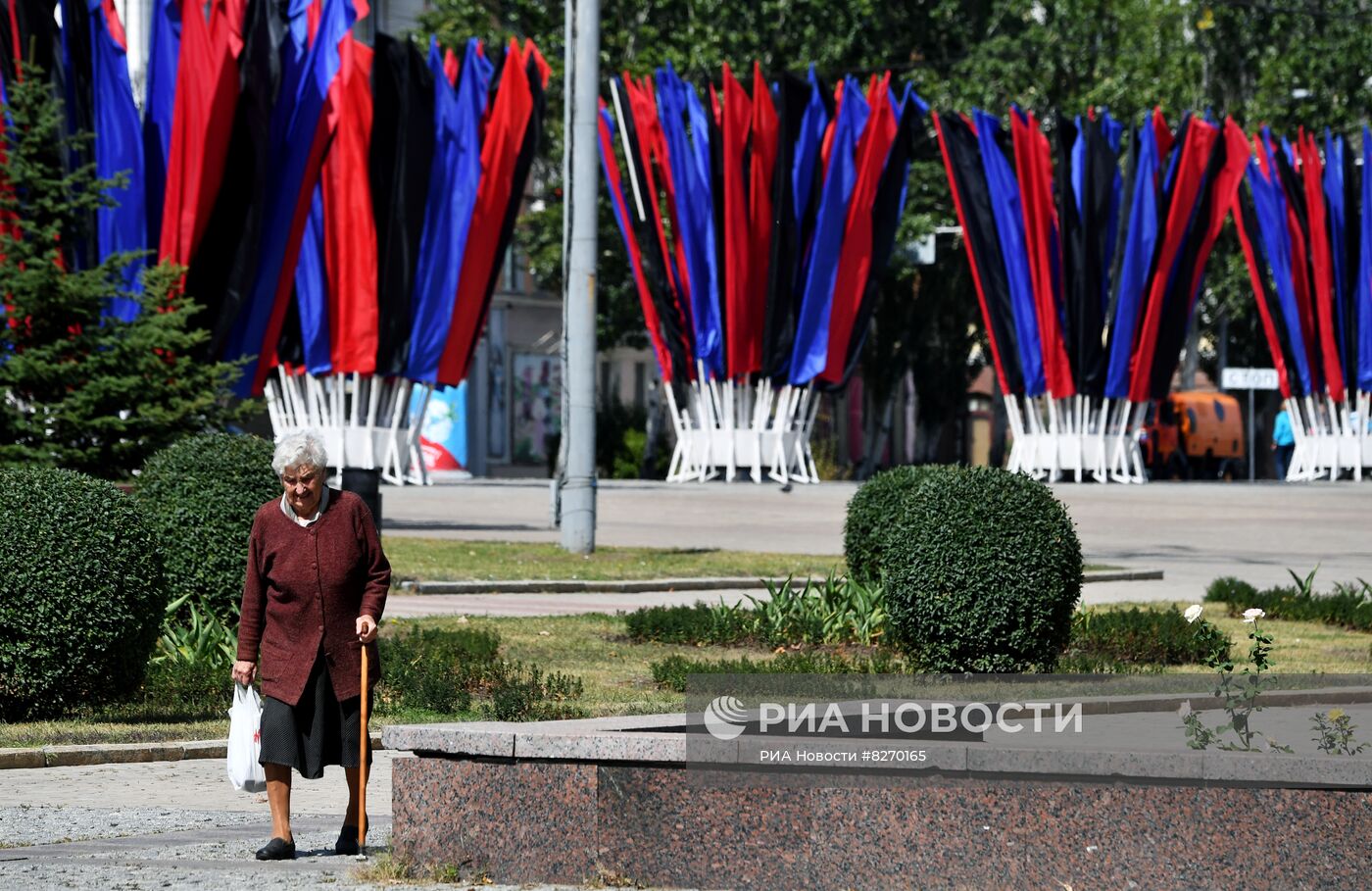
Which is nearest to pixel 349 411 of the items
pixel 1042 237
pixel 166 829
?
pixel 1042 237

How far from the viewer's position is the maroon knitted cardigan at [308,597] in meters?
8.20

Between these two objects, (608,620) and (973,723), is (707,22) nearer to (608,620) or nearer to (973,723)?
(608,620)

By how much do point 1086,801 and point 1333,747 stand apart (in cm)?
83

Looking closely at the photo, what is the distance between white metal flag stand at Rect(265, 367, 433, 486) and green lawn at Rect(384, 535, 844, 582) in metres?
13.1

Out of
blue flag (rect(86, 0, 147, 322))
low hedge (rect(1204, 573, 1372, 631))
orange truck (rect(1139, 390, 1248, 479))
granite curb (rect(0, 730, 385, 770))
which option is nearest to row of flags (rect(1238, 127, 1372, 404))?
orange truck (rect(1139, 390, 1248, 479))

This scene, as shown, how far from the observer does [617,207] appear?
148 ft

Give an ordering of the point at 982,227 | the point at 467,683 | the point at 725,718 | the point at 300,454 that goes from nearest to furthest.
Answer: the point at 725,718 → the point at 300,454 → the point at 467,683 → the point at 982,227

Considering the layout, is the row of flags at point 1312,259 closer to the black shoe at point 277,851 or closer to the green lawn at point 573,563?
the green lawn at point 573,563

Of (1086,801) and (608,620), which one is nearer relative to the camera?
(1086,801)

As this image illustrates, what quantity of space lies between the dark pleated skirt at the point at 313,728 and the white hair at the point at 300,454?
701mm

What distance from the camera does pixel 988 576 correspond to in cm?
1279

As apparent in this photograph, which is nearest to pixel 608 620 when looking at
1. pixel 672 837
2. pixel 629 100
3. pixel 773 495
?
pixel 672 837

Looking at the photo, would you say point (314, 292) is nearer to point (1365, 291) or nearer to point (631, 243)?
point (631, 243)

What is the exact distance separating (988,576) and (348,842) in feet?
18.1
